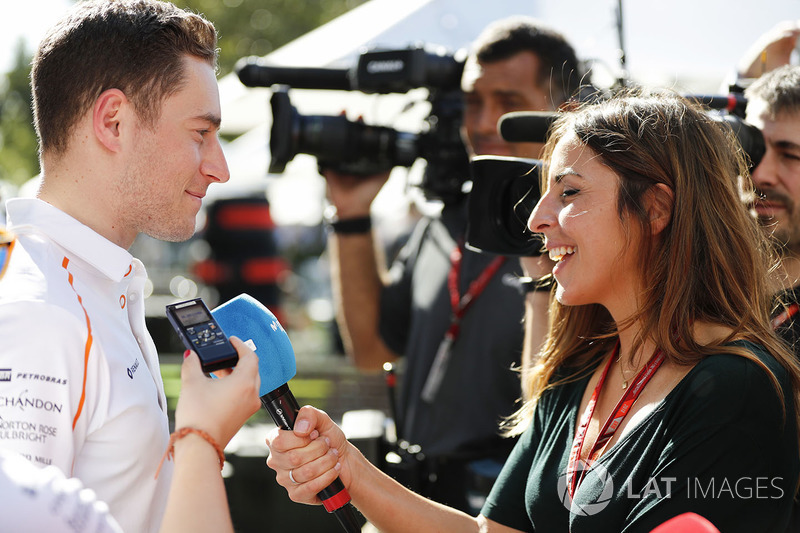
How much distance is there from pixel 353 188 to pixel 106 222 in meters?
1.82

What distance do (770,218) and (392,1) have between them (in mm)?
2991

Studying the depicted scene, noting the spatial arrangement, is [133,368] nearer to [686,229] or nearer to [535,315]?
[686,229]

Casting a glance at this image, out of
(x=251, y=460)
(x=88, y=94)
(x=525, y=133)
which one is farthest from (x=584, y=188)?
(x=251, y=460)

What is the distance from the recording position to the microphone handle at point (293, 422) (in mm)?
1604

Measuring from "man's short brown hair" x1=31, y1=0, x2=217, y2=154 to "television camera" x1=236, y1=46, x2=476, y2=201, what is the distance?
1.40m

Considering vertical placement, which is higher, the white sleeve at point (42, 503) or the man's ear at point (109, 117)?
the man's ear at point (109, 117)

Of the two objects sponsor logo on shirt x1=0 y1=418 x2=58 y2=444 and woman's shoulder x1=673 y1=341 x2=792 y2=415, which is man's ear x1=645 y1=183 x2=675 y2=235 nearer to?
woman's shoulder x1=673 y1=341 x2=792 y2=415

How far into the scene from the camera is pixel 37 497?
3.20 ft

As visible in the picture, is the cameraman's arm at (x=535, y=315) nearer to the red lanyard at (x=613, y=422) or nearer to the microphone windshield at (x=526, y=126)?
the microphone windshield at (x=526, y=126)

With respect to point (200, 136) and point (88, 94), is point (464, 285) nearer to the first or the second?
point (200, 136)

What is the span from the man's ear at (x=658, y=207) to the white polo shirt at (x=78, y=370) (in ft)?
3.66

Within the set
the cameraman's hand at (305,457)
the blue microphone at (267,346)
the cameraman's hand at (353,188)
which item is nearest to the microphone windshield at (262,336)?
the blue microphone at (267,346)

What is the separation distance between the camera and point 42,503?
3.20 ft

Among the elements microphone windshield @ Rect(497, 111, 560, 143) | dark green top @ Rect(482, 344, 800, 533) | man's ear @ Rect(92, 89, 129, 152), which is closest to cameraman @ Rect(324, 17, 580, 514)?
microphone windshield @ Rect(497, 111, 560, 143)
